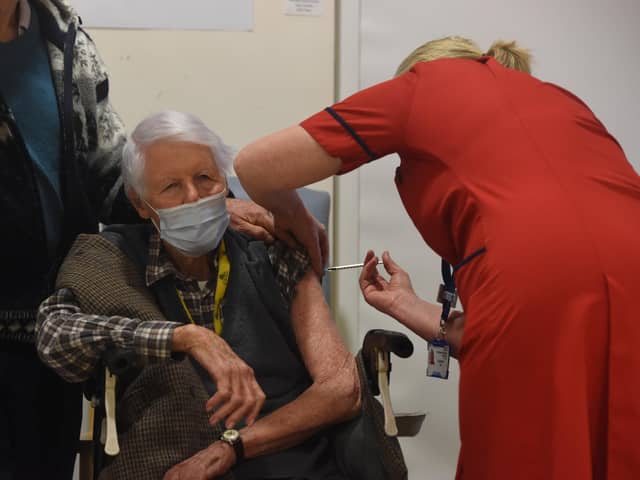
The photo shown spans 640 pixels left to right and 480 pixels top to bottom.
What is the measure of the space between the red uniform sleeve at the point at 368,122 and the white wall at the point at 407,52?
1.29 metres

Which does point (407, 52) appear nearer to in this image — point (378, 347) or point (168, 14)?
point (168, 14)

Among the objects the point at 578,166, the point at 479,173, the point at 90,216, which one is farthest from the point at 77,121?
the point at 578,166

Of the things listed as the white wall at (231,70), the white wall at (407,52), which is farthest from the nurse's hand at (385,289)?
the white wall at (231,70)

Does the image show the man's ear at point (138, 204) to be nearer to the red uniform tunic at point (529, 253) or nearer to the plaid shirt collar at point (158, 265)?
the plaid shirt collar at point (158, 265)

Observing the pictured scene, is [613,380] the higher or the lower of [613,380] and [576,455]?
the higher

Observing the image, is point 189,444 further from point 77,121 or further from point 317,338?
point 77,121

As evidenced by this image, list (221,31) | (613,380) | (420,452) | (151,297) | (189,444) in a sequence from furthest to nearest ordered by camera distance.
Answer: (420,452)
(221,31)
(151,297)
(189,444)
(613,380)

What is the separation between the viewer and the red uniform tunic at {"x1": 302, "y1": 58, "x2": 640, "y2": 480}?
52.3 inches

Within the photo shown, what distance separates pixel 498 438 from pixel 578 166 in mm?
510

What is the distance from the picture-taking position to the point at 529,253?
1.33m

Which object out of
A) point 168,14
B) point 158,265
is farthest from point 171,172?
point 168,14

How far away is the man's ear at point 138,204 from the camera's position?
6.23 feet

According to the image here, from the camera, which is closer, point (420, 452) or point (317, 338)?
point (317, 338)

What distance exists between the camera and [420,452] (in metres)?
2.90
